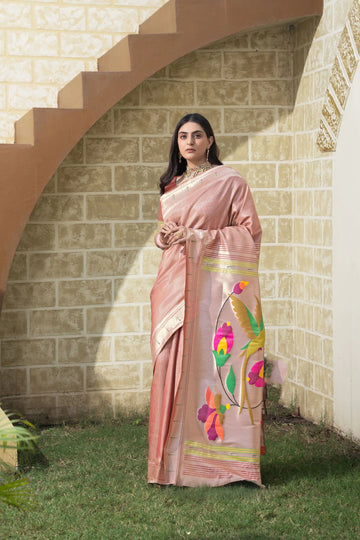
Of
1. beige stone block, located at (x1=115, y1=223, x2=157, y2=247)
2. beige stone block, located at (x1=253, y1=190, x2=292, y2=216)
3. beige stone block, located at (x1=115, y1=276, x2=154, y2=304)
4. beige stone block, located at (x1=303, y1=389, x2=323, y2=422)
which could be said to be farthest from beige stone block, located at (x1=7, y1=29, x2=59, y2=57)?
beige stone block, located at (x1=303, y1=389, x2=323, y2=422)

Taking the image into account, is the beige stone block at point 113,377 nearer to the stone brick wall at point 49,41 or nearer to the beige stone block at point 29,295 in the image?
the beige stone block at point 29,295

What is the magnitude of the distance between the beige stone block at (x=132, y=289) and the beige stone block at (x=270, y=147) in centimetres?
124

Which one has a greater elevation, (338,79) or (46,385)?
(338,79)

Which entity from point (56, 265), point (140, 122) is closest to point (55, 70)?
point (140, 122)

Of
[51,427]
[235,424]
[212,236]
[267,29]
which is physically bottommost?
[51,427]

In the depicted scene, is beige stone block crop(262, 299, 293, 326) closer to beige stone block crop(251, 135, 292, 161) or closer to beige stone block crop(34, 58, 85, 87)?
beige stone block crop(251, 135, 292, 161)

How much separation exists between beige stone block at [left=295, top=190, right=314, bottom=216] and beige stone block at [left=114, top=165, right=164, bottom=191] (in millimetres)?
1033

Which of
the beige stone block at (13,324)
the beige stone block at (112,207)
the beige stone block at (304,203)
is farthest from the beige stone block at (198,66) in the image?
the beige stone block at (13,324)

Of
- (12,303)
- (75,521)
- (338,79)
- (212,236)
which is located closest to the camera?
(75,521)

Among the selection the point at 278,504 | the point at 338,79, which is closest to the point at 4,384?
the point at 278,504

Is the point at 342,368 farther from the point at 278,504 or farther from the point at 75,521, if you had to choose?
the point at 75,521

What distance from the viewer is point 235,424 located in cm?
446

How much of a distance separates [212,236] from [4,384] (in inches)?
91.1

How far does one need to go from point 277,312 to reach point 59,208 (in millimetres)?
1807
